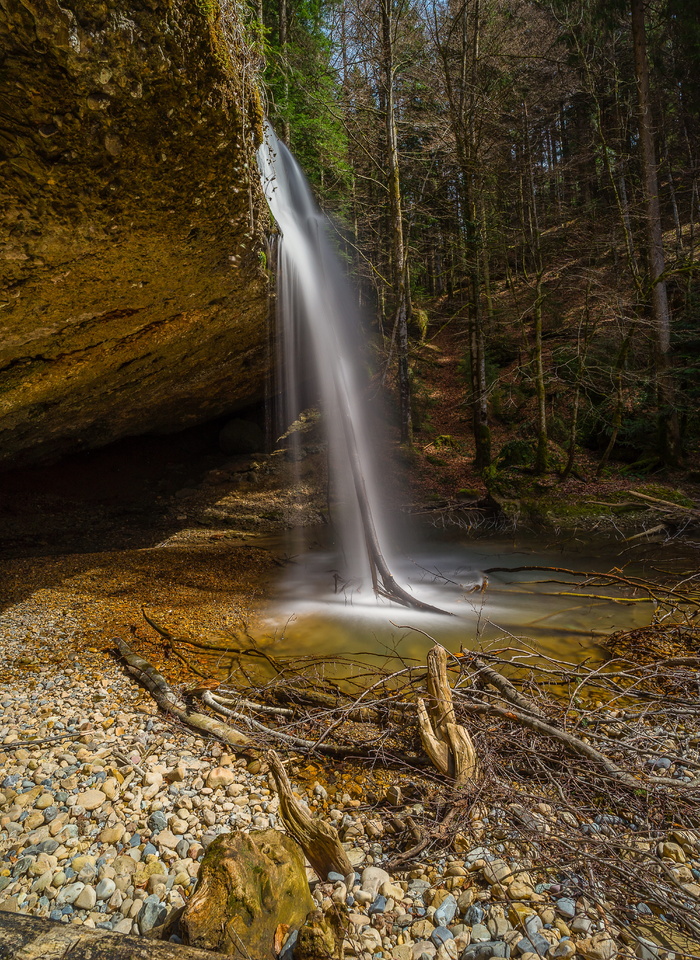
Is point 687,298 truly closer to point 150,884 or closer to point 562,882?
point 562,882

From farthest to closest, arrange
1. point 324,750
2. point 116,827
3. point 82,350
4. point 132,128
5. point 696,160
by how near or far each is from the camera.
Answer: point 696,160 < point 82,350 < point 132,128 < point 324,750 < point 116,827

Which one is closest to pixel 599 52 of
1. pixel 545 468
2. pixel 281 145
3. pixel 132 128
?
pixel 281 145

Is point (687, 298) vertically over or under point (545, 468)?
over

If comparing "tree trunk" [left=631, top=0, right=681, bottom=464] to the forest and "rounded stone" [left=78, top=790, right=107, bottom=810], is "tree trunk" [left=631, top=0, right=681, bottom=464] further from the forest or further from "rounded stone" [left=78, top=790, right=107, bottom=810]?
"rounded stone" [left=78, top=790, right=107, bottom=810]

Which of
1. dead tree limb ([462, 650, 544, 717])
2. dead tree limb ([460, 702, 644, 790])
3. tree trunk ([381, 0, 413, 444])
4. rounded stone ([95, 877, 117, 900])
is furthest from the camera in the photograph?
tree trunk ([381, 0, 413, 444])

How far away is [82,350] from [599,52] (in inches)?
554

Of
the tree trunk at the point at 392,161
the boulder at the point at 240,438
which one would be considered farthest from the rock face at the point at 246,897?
the boulder at the point at 240,438

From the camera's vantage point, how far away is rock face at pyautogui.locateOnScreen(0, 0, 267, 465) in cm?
296

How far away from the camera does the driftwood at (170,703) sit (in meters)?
2.99

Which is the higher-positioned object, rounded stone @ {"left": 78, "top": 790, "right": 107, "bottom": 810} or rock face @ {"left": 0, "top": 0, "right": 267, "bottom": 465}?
rock face @ {"left": 0, "top": 0, "right": 267, "bottom": 465}

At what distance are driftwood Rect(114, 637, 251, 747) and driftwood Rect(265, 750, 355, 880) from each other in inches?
35.9

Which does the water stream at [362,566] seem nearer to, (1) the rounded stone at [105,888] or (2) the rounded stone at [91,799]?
(2) the rounded stone at [91,799]

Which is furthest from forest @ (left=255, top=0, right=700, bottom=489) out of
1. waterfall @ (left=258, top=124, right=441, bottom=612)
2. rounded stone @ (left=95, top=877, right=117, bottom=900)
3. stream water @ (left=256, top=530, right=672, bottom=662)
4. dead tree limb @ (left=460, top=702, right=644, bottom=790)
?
rounded stone @ (left=95, top=877, right=117, bottom=900)

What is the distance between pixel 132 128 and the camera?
139 inches
